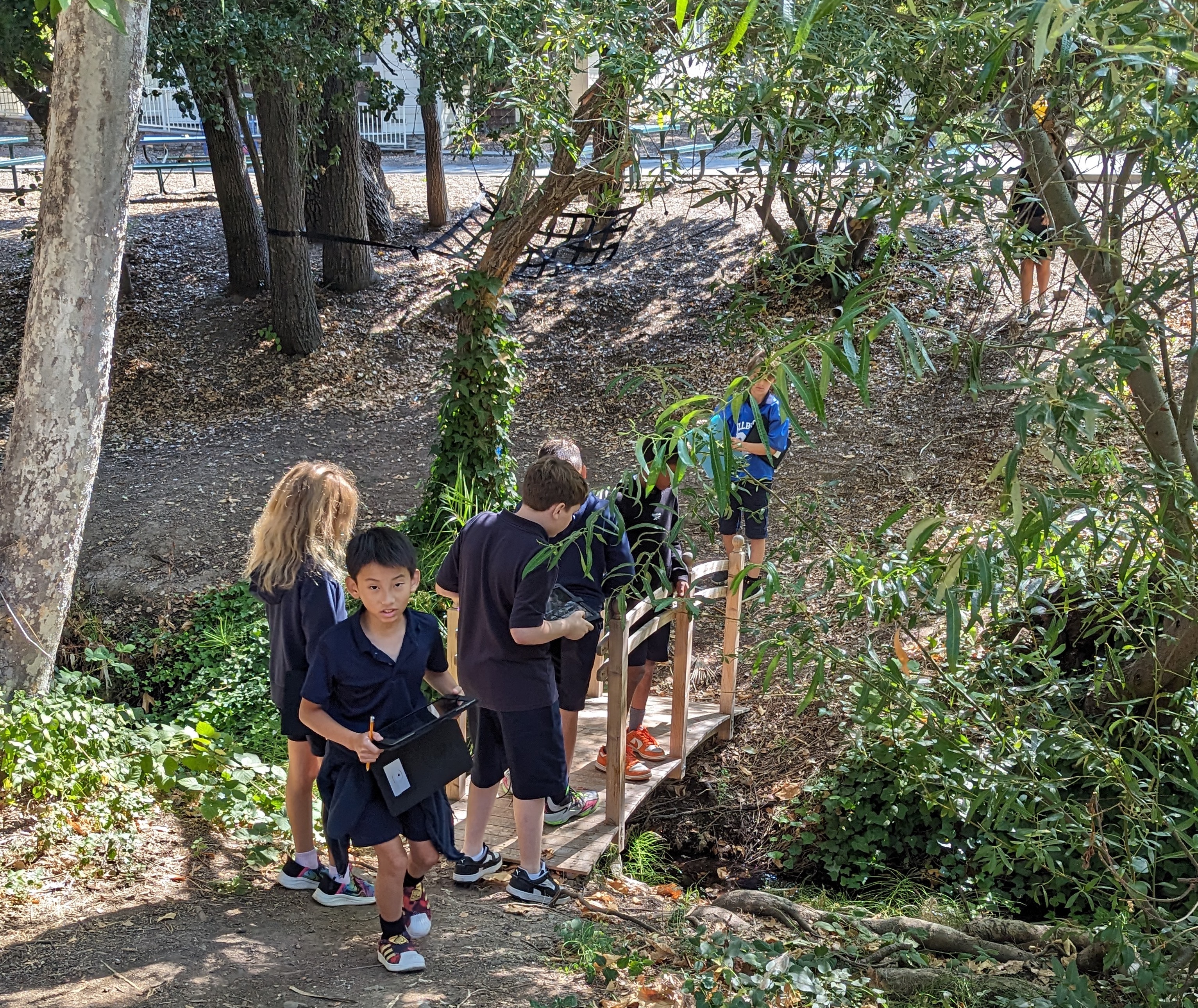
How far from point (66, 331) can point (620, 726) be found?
3.03 meters

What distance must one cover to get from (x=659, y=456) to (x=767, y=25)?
206cm

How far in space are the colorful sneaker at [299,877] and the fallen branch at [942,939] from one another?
1.98 meters

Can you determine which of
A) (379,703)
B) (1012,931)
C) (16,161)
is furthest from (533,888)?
(16,161)

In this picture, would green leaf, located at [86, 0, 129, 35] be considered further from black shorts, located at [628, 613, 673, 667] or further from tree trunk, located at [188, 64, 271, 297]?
tree trunk, located at [188, 64, 271, 297]

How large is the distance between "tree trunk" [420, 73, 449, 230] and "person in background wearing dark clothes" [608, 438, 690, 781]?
35.6ft

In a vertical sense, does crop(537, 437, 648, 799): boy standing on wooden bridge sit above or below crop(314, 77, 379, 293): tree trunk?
below

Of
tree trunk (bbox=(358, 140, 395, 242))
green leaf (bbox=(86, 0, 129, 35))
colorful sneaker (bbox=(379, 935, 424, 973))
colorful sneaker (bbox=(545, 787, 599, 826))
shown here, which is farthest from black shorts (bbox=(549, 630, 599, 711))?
tree trunk (bbox=(358, 140, 395, 242))

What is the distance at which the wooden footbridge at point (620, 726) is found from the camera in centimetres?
464

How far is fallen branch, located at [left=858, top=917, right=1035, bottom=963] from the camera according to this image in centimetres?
384

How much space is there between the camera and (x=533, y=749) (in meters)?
3.90

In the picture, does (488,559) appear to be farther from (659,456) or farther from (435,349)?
(435,349)

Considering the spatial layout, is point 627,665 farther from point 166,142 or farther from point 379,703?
point 166,142

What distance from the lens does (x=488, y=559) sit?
375 centimetres

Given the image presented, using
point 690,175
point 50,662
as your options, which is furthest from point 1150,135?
point 50,662
